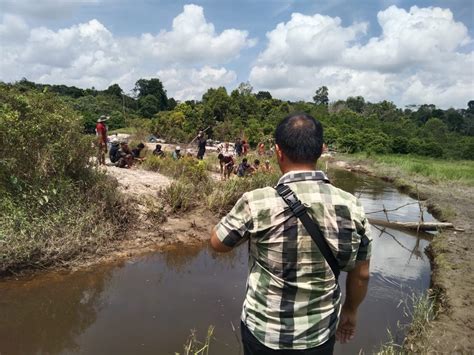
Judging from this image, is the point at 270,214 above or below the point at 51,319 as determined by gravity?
above

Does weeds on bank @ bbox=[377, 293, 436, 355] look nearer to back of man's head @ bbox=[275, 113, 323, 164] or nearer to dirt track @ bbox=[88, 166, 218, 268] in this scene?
back of man's head @ bbox=[275, 113, 323, 164]

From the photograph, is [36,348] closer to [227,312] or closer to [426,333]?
[227,312]

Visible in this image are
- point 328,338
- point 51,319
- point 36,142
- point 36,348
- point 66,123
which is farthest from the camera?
point 66,123

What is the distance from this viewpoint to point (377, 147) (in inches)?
1261

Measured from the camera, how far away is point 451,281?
6.54 metres

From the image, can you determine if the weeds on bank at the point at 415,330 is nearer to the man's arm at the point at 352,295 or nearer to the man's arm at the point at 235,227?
the man's arm at the point at 352,295

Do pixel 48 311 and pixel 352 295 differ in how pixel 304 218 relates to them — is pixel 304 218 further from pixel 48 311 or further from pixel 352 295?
pixel 48 311

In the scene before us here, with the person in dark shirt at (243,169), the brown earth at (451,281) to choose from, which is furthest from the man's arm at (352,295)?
the person in dark shirt at (243,169)

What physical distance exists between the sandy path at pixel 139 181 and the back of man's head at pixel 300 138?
24.2ft

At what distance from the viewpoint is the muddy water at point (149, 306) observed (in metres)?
4.46

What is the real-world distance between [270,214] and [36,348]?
152 inches

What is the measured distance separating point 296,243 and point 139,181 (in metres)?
8.58

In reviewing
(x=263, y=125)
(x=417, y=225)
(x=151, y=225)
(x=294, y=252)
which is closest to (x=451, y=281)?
(x=417, y=225)

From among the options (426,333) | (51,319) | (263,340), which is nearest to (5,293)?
(51,319)
